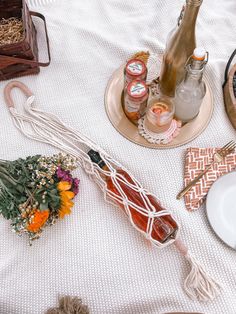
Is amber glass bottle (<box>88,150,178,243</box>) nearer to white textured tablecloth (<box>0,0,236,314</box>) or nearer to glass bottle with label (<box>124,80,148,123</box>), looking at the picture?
white textured tablecloth (<box>0,0,236,314</box>)

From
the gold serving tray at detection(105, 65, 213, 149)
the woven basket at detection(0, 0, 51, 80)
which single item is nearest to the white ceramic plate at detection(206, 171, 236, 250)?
the gold serving tray at detection(105, 65, 213, 149)

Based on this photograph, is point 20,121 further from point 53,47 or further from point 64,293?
point 64,293

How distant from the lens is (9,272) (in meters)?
0.57

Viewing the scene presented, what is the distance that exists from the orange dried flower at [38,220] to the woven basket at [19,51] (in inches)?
13.7

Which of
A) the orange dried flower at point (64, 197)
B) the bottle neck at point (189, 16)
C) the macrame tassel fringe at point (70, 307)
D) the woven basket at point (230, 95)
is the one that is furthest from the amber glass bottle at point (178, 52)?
the macrame tassel fringe at point (70, 307)

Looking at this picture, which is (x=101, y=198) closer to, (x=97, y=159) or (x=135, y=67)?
(x=97, y=159)

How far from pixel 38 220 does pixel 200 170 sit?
0.32 m

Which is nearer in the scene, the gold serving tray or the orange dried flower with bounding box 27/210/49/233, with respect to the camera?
the orange dried flower with bounding box 27/210/49/233

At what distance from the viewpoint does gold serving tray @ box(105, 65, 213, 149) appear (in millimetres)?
653

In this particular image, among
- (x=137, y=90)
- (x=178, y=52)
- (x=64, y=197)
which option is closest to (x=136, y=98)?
(x=137, y=90)

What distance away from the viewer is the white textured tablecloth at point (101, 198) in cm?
55

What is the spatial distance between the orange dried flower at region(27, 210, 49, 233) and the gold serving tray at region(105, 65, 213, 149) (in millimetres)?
238

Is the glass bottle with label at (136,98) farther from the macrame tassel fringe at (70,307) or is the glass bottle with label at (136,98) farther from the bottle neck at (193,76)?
the macrame tassel fringe at (70,307)

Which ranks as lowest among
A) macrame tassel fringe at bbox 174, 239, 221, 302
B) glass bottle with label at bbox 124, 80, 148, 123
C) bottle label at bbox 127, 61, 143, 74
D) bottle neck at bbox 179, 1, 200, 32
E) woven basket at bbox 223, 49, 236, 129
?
macrame tassel fringe at bbox 174, 239, 221, 302
